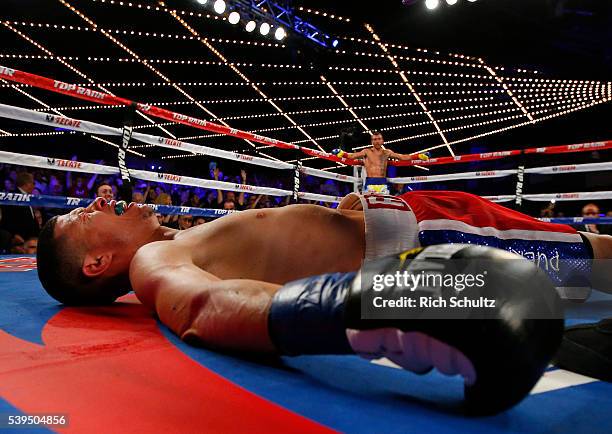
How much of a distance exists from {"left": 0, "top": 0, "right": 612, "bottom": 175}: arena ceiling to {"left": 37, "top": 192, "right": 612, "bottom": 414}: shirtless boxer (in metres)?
3.24

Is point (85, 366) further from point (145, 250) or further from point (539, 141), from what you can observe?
point (539, 141)

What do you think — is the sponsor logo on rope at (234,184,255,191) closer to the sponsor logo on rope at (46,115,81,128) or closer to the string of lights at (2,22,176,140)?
the sponsor logo on rope at (46,115,81,128)

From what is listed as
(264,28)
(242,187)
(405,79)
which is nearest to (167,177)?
(242,187)

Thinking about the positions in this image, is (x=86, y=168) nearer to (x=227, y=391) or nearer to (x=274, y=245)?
(x=274, y=245)

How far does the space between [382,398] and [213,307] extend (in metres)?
0.40

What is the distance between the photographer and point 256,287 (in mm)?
882

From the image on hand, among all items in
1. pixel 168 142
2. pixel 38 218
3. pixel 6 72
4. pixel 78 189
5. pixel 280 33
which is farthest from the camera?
pixel 280 33

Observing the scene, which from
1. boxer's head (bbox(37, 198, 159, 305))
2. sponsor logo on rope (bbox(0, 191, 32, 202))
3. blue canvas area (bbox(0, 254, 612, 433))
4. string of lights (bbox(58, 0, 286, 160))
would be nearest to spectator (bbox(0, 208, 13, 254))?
sponsor logo on rope (bbox(0, 191, 32, 202))

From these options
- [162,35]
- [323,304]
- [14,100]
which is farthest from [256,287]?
[14,100]

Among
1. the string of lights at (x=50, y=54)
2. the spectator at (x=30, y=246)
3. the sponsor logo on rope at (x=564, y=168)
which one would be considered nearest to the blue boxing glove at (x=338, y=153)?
the sponsor logo on rope at (x=564, y=168)

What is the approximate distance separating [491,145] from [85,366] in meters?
15.9

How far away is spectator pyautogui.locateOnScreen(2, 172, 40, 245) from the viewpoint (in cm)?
456

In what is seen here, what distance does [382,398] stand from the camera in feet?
2.39

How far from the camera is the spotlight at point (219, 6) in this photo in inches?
276
